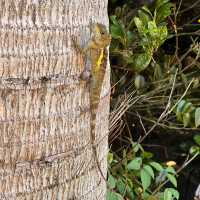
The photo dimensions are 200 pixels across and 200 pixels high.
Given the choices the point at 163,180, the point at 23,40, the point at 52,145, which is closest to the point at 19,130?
the point at 52,145

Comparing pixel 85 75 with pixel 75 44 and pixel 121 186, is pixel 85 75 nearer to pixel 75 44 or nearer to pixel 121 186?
pixel 75 44

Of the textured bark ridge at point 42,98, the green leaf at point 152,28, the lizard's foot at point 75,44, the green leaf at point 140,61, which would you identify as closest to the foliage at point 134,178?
the green leaf at point 140,61

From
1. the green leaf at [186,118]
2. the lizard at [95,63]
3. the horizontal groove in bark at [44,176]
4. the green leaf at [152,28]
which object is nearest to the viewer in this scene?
the horizontal groove in bark at [44,176]

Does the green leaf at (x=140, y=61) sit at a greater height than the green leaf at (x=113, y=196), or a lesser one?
greater

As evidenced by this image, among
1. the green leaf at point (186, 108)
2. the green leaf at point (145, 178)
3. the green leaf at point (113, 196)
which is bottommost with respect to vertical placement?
the green leaf at point (113, 196)

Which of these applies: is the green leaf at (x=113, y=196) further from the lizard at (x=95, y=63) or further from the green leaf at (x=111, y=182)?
the lizard at (x=95, y=63)

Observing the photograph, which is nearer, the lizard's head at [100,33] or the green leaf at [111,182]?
the lizard's head at [100,33]

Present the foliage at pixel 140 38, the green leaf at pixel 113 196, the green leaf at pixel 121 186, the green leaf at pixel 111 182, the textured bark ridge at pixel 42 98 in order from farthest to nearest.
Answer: the foliage at pixel 140 38, the green leaf at pixel 121 186, the green leaf at pixel 111 182, the green leaf at pixel 113 196, the textured bark ridge at pixel 42 98
